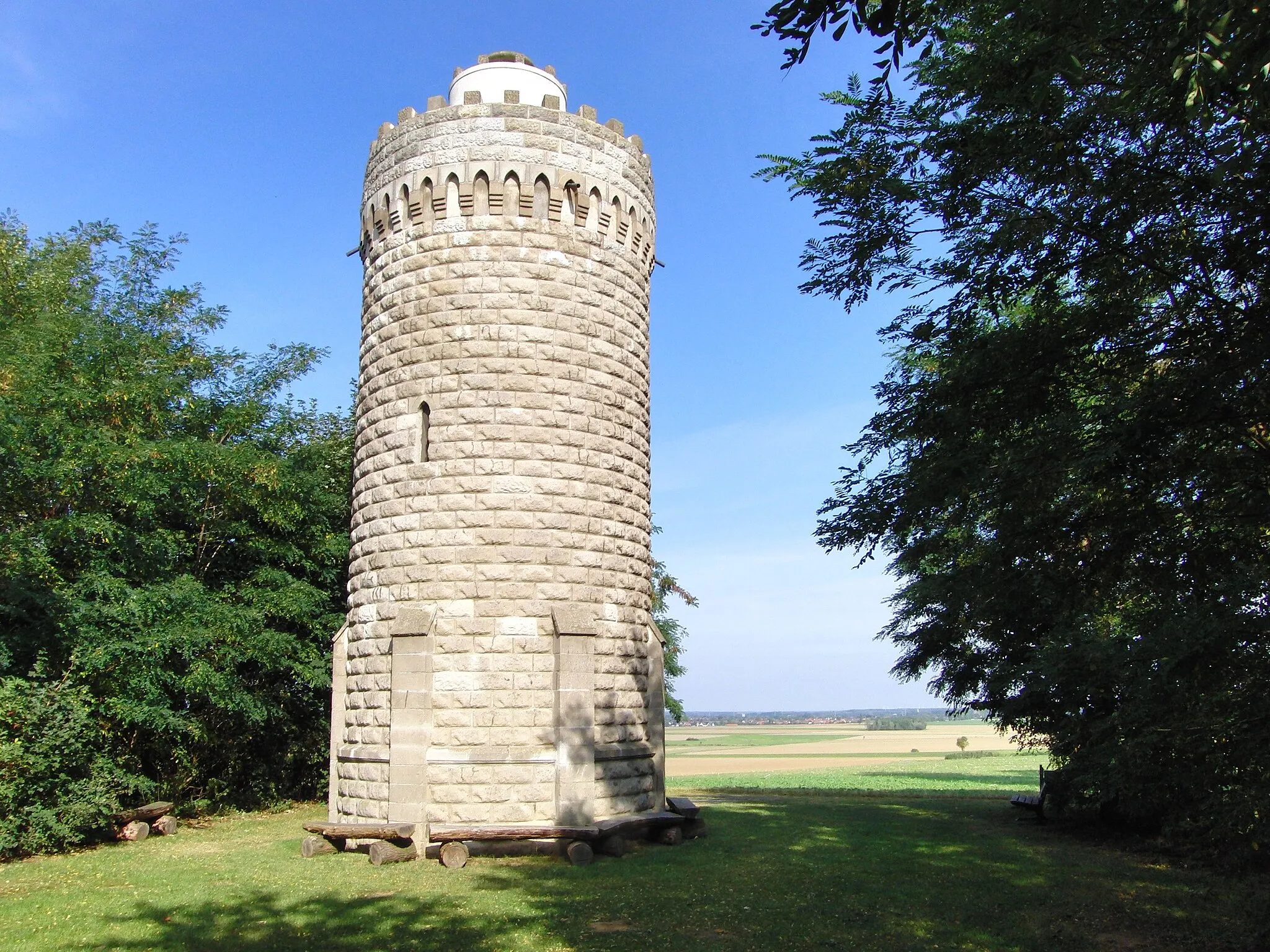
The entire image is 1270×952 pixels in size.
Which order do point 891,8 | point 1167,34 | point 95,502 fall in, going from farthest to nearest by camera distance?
point 95,502 < point 1167,34 < point 891,8

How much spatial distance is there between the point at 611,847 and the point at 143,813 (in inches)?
349

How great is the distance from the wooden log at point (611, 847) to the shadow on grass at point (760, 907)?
0.63ft

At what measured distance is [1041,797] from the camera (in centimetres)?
1859

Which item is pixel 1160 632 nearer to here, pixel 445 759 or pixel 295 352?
pixel 445 759

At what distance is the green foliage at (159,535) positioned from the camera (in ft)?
48.1

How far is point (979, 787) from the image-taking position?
3222 cm

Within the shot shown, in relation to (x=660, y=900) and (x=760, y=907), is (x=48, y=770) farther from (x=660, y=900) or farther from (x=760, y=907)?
(x=760, y=907)

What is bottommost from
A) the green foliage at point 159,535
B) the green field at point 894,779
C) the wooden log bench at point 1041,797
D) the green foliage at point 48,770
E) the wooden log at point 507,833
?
the green field at point 894,779

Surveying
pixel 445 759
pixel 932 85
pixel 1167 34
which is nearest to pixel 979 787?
pixel 445 759

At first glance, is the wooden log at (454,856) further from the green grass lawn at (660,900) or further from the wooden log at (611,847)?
the wooden log at (611,847)

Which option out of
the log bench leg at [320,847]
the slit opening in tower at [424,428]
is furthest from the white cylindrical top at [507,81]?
the log bench leg at [320,847]

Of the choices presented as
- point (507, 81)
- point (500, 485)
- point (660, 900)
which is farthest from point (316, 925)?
point (507, 81)

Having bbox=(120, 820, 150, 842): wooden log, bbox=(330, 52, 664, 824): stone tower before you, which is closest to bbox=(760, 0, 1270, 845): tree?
bbox=(330, 52, 664, 824): stone tower

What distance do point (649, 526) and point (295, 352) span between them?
11.2 m
